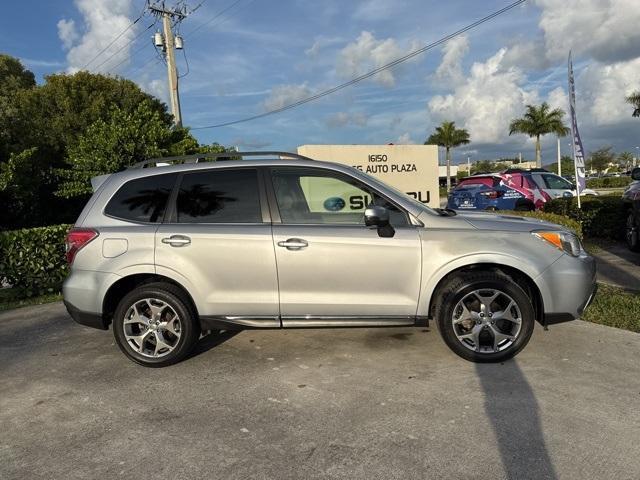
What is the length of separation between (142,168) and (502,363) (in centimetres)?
363

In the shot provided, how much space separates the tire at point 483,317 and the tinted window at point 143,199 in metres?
2.52

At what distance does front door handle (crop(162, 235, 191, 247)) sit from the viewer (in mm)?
4348

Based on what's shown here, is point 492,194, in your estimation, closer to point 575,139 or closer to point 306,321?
point 575,139

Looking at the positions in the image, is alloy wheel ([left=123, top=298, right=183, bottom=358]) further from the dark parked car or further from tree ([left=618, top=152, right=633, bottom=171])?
tree ([left=618, top=152, right=633, bottom=171])

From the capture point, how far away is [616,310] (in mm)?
5652

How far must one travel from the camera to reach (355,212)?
14.7 feet

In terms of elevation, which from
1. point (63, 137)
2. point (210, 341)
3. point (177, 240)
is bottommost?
point (210, 341)

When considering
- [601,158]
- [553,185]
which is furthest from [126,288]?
[601,158]

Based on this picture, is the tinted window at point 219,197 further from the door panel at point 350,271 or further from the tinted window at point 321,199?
the door panel at point 350,271

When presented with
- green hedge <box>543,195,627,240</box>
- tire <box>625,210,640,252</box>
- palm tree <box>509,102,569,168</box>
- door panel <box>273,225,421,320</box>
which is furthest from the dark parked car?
palm tree <box>509,102,569,168</box>

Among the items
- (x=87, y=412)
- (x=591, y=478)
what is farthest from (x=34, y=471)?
(x=591, y=478)

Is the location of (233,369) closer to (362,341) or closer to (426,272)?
(362,341)

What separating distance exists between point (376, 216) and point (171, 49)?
22.1m

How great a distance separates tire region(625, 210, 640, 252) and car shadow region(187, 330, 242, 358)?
7.30 metres
